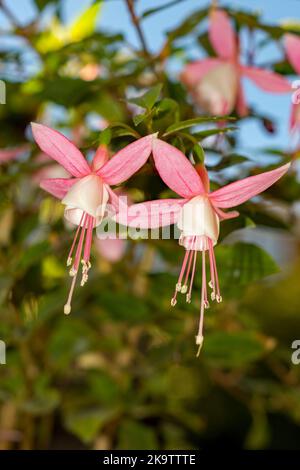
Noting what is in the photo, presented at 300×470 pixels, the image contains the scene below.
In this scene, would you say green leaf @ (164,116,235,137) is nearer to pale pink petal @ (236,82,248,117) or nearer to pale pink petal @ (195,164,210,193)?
pale pink petal @ (195,164,210,193)

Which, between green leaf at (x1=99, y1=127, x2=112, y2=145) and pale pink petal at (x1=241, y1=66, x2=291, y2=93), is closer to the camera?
green leaf at (x1=99, y1=127, x2=112, y2=145)

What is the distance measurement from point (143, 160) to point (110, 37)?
0.92ft

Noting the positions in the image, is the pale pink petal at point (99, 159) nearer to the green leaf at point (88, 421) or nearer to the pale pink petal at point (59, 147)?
the pale pink petal at point (59, 147)

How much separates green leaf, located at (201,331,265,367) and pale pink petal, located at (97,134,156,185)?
0.34 meters

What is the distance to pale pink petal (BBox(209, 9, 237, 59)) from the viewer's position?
21.3 inches

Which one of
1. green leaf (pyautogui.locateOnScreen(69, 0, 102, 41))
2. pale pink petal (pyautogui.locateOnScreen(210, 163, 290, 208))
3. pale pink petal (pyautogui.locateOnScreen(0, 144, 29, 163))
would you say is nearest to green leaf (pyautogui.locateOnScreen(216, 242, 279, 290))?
pale pink petal (pyautogui.locateOnScreen(210, 163, 290, 208))

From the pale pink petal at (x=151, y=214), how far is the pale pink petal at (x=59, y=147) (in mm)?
38

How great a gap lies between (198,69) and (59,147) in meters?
0.27

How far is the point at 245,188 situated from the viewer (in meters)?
0.32

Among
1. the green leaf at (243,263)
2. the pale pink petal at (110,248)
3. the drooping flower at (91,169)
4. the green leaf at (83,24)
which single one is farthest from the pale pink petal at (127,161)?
the green leaf at (83,24)

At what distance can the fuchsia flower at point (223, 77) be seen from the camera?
511 millimetres

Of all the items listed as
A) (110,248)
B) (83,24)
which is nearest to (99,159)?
(110,248)
